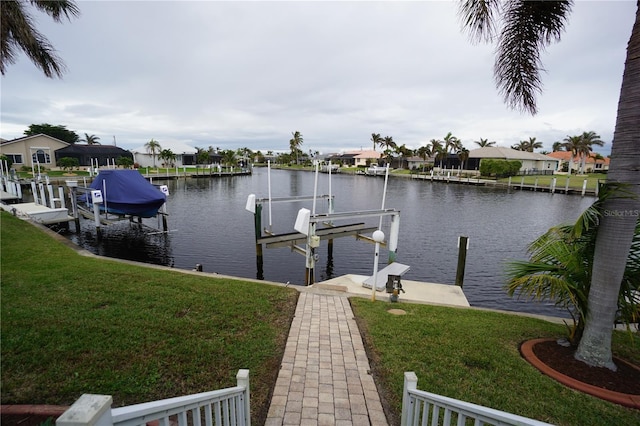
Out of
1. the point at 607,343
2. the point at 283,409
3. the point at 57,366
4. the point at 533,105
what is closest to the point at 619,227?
the point at 607,343

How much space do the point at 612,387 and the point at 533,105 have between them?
5101 millimetres

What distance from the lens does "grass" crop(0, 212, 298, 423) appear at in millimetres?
4078

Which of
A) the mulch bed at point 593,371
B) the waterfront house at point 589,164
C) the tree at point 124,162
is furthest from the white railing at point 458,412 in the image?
the waterfront house at point 589,164

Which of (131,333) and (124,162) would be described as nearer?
(131,333)

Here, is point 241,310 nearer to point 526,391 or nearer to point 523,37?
point 526,391

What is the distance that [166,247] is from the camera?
1711 centimetres

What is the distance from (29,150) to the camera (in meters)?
45.5

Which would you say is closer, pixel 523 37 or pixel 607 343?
pixel 607 343

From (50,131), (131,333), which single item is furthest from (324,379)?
(50,131)

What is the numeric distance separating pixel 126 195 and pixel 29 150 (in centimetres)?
4324

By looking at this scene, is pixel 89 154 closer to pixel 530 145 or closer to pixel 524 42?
pixel 524 42

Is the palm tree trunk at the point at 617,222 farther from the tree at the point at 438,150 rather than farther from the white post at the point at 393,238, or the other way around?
the tree at the point at 438,150

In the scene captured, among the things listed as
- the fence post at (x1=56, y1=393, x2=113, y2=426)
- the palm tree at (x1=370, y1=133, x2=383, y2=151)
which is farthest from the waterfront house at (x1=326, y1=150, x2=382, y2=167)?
the fence post at (x1=56, y1=393, x2=113, y2=426)

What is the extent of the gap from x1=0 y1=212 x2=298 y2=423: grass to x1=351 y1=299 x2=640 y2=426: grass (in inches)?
71.0
